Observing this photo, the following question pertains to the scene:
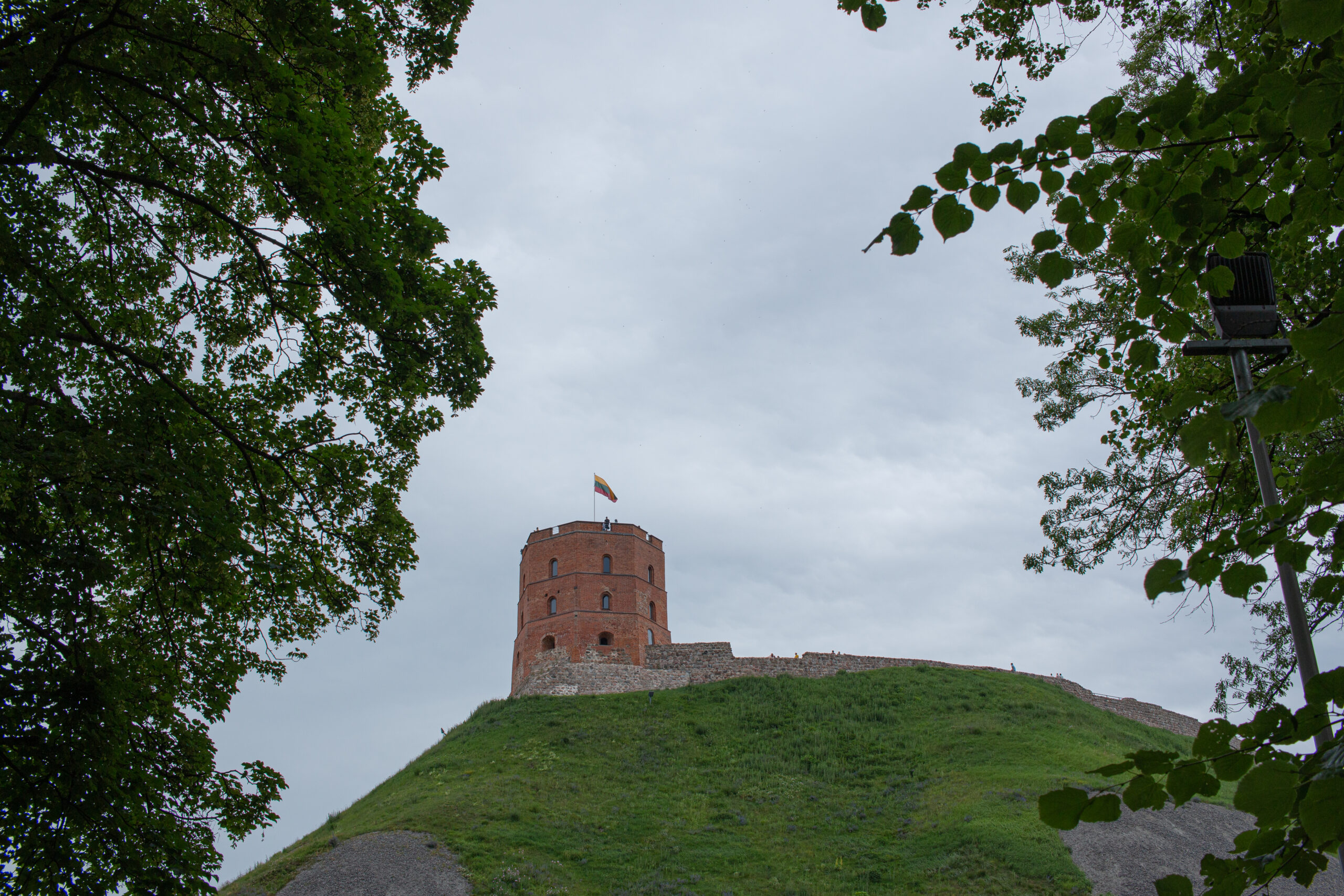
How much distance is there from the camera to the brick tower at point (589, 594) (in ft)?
143

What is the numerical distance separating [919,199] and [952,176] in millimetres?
157

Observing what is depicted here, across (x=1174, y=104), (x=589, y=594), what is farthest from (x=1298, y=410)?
(x=589, y=594)

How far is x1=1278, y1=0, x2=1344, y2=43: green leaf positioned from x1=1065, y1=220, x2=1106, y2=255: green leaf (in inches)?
33.1

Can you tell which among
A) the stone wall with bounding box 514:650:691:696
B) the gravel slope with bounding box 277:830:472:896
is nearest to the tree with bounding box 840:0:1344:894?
the gravel slope with bounding box 277:830:472:896

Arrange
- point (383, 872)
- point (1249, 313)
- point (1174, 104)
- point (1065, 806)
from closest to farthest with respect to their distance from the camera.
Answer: point (1065, 806), point (1174, 104), point (1249, 313), point (383, 872)

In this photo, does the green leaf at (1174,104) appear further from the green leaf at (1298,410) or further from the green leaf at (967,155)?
the green leaf at (1298,410)

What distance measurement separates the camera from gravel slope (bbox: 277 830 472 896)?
58.9 ft

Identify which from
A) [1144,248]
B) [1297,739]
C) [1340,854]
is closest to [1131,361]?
[1144,248]

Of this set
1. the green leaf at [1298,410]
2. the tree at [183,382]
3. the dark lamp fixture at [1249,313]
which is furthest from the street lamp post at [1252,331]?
the tree at [183,382]

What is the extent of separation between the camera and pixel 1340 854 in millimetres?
3484

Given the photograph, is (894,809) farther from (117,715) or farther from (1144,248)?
(1144,248)

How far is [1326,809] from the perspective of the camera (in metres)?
2.13

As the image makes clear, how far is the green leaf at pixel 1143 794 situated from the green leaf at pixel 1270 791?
0.39 meters

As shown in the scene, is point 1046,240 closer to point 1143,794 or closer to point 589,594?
point 1143,794
